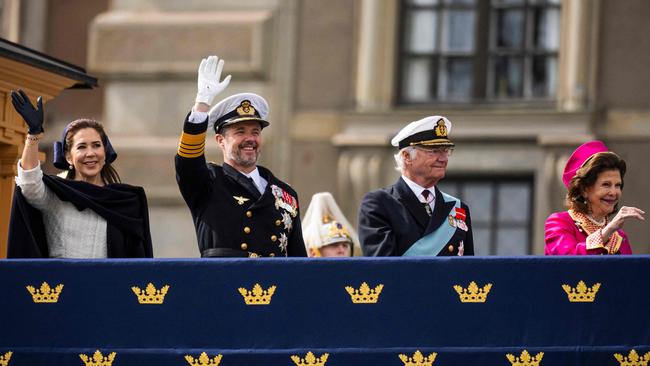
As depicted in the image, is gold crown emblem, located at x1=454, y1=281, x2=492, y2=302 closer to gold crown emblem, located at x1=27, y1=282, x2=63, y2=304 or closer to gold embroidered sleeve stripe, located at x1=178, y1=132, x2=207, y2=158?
gold embroidered sleeve stripe, located at x1=178, y1=132, x2=207, y2=158

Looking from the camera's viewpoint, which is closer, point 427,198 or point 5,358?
point 5,358

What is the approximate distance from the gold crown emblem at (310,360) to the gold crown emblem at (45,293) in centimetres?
114

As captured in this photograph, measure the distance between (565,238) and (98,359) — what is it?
7.83 feet

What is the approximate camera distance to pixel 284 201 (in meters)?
10.4

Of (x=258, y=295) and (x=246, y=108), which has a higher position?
(x=246, y=108)

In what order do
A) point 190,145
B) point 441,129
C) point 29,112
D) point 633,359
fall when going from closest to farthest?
point 633,359
point 29,112
point 190,145
point 441,129

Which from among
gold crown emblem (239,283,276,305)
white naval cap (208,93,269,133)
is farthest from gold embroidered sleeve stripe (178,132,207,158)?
gold crown emblem (239,283,276,305)

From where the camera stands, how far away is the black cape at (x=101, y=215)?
9.87 metres

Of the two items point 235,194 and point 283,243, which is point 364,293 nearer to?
→ point 283,243

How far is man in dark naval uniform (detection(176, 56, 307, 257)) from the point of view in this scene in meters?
10.1

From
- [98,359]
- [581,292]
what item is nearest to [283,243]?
[98,359]

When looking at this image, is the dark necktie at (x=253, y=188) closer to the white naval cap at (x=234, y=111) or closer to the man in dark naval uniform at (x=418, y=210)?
the white naval cap at (x=234, y=111)

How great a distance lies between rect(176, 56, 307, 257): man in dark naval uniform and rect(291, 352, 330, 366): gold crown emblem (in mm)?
993

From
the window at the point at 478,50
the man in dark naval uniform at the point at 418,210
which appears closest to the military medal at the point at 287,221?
the man in dark naval uniform at the point at 418,210
